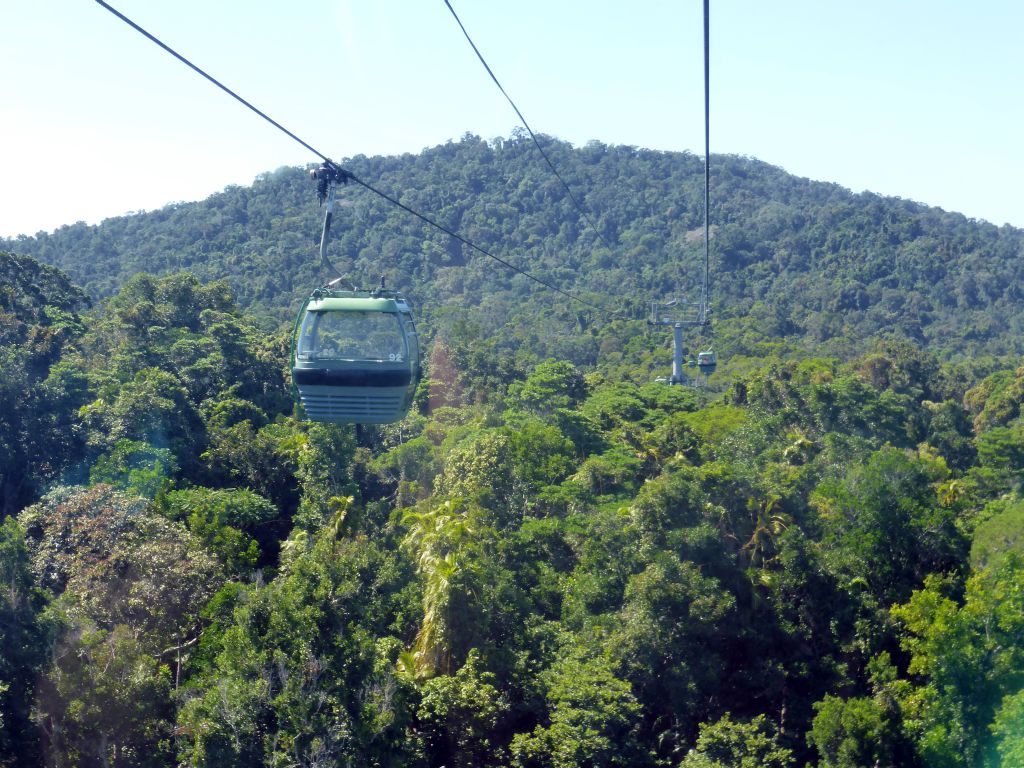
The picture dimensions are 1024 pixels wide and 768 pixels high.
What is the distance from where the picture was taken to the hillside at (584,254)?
7325 cm

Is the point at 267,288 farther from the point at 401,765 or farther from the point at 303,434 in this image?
the point at 401,765

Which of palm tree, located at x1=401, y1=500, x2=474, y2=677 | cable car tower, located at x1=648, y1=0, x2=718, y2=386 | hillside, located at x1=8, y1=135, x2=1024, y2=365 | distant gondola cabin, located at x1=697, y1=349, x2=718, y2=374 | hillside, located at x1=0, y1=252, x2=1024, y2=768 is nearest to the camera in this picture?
cable car tower, located at x1=648, y1=0, x2=718, y2=386

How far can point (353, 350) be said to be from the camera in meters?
11.6

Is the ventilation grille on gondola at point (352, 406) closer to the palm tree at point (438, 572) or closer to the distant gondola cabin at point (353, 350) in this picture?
the distant gondola cabin at point (353, 350)

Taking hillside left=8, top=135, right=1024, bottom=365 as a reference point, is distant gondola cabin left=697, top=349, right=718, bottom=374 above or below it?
below

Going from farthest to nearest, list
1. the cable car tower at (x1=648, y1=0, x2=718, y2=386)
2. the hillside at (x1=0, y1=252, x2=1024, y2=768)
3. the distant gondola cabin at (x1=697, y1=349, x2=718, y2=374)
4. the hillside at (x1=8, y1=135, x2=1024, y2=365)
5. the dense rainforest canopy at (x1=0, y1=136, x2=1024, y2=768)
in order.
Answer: the hillside at (x1=8, y1=135, x2=1024, y2=365)
the distant gondola cabin at (x1=697, y1=349, x2=718, y2=374)
the dense rainforest canopy at (x1=0, y1=136, x2=1024, y2=768)
the hillside at (x1=0, y1=252, x2=1024, y2=768)
the cable car tower at (x1=648, y1=0, x2=718, y2=386)

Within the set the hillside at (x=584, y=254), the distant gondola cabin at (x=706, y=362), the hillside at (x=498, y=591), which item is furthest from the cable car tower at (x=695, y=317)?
the hillside at (x=584, y=254)

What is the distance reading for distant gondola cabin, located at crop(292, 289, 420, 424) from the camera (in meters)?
11.3

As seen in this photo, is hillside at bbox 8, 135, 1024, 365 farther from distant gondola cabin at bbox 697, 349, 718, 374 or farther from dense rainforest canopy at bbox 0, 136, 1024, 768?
distant gondola cabin at bbox 697, 349, 718, 374

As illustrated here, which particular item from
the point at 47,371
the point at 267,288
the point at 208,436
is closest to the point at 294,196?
the point at 267,288

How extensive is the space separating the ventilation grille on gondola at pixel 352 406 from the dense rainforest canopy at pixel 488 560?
3.75 meters

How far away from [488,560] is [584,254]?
3208 inches

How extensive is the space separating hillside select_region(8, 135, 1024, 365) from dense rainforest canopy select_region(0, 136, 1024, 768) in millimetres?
25337

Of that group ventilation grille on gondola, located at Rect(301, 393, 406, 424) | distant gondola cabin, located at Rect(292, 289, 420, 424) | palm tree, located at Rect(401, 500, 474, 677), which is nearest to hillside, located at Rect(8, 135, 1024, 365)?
palm tree, located at Rect(401, 500, 474, 677)
